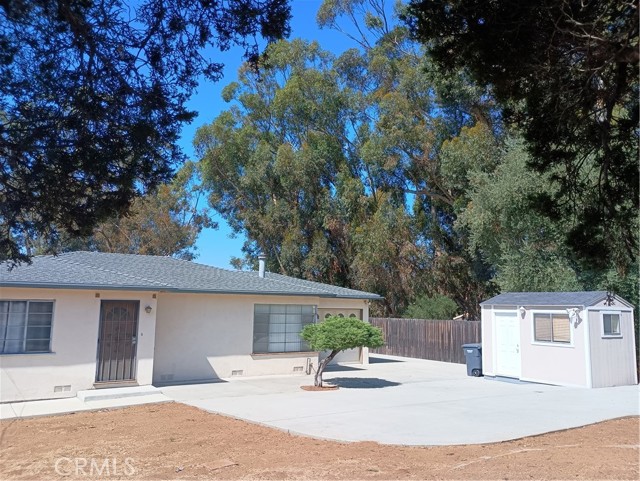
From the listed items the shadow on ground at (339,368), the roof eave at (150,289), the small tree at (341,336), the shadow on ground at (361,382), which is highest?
the roof eave at (150,289)

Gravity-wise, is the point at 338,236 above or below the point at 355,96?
below

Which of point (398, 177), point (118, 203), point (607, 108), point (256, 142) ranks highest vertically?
point (256, 142)

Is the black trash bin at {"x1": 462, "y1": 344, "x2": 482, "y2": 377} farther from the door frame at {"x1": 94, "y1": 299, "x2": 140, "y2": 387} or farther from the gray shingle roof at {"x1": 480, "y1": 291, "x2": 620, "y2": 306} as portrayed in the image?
the door frame at {"x1": 94, "y1": 299, "x2": 140, "y2": 387}

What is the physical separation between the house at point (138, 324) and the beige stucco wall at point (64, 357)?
0.02 m

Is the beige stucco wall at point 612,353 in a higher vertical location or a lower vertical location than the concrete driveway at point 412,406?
higher

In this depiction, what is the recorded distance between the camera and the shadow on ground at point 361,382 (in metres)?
14.8

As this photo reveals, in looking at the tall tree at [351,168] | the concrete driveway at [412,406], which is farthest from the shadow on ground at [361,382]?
the tall tree at [351,168]

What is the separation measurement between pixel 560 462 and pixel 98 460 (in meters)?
6.17

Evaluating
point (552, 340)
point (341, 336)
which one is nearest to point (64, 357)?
point (341, 336)

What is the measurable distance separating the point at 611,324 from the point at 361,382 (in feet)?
24.1

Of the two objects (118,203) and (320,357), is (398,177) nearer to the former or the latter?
(320,357)

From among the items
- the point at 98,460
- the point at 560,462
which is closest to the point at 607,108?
the point at 560,462

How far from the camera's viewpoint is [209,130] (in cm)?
3419

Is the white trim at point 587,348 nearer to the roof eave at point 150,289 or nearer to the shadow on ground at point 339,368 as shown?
the shadow on ground at point 339,368
